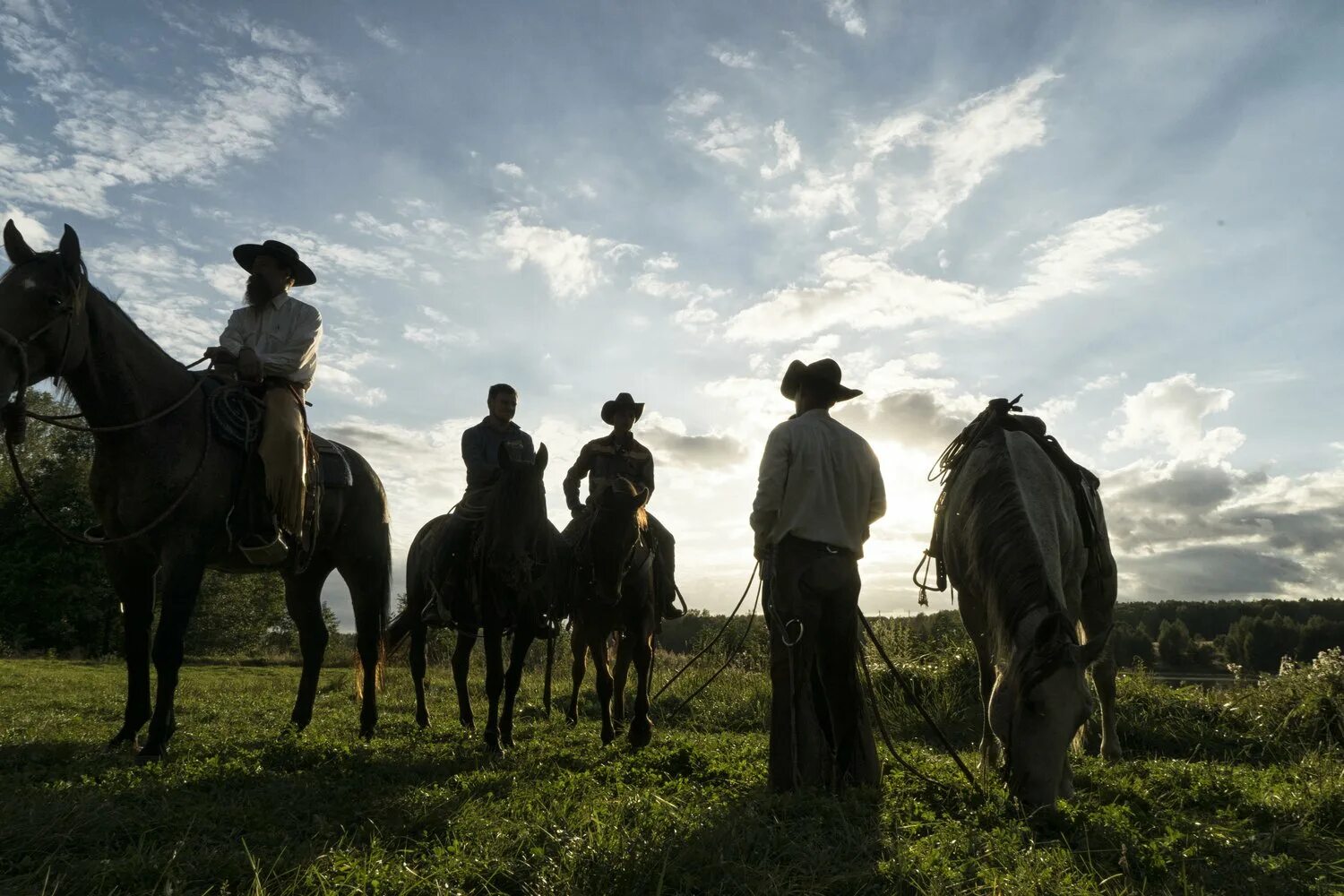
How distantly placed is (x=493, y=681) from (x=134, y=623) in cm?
270

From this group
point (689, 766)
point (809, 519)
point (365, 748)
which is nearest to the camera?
point (809, 519)

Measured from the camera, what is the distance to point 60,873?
286 cm

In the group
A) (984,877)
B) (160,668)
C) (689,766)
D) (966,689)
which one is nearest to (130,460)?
(160,668)

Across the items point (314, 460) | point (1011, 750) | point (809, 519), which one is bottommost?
point (1011, 750)

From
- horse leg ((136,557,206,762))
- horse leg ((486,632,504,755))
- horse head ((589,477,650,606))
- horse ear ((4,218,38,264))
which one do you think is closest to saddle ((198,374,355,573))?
horse leg ((136,557,206,762))

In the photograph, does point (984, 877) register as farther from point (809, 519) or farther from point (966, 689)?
point (966, 689)

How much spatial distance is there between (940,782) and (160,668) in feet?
16.8

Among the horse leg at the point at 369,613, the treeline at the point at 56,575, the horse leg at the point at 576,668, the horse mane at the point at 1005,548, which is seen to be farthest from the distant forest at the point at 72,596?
the horse mane at the point at 1005,548

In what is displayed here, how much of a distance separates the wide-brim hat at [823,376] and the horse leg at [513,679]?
11.1 feet

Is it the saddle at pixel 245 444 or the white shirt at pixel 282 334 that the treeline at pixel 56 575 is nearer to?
the white shirt at pixel 282 334

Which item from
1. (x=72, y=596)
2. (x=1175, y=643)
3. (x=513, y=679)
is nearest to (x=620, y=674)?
(x=513, y=679)

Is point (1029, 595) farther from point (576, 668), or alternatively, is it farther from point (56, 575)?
point (56, 575)

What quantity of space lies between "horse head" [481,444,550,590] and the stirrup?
163cm

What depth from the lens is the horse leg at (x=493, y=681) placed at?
22.9ft
